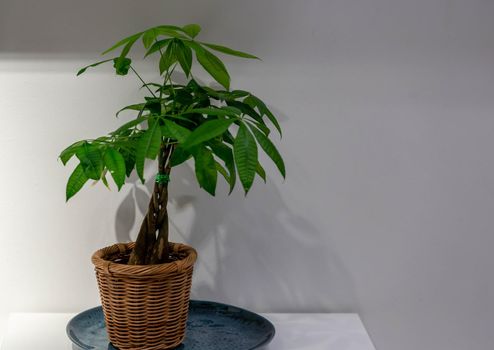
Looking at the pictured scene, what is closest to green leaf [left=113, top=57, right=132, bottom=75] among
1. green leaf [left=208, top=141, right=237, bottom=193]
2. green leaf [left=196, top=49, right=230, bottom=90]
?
green leaf [left=196, top=49, right=230, bottom=90]

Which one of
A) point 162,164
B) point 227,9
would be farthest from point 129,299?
point 227,9

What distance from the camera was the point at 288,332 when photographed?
108cm

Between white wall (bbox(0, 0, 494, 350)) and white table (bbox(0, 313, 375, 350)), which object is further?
white wall (bbox(0, 0, 494, 350))

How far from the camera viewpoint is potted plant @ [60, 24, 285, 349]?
2.70 feet

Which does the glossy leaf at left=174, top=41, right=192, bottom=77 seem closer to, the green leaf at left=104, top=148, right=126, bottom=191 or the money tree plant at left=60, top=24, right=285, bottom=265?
the money tree plant at left=60, top=24, right=285, bottom=265

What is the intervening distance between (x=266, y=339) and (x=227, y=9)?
0.61m

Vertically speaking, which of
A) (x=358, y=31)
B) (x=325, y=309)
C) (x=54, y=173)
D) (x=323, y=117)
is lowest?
(x=325, y=309)

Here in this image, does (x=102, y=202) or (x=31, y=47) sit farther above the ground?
(x=31, y=47)

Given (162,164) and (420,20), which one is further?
(420,20)

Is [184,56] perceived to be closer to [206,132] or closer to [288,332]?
[206,132]

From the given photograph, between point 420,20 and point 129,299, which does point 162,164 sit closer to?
point 129,299

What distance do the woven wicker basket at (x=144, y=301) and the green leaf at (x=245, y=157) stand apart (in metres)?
0.23

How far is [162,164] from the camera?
3.09ft

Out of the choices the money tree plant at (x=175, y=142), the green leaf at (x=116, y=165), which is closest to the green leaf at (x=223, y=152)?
the money tree plant at (x=175, y=142)
